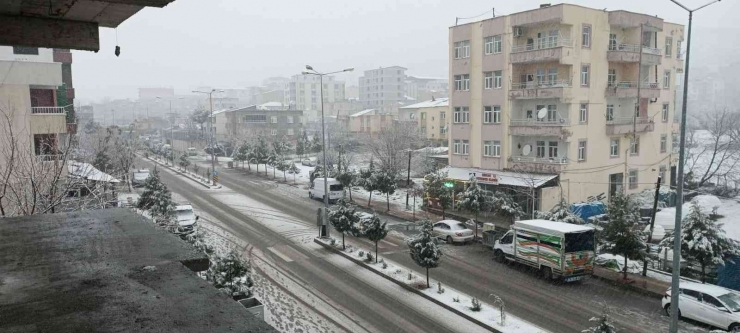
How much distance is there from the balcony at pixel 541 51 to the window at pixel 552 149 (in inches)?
192

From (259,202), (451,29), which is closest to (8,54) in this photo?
(259,202)

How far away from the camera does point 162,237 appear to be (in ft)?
20.2

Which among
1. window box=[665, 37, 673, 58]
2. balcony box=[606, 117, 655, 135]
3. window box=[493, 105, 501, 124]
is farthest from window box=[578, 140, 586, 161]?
window box=[665, 37, 673, 58]

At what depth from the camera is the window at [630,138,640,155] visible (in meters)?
35.2

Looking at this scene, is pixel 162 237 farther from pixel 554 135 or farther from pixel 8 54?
pixel 554 135

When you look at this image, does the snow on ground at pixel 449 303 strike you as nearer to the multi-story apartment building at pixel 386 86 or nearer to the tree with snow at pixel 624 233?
the tree with snow at pixel 624 233

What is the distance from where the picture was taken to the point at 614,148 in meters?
33.8

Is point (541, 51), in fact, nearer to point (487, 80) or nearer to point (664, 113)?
point (487, 80)

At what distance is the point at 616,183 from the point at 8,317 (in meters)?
33.4

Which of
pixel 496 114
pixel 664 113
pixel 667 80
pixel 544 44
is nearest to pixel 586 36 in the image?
pixel 544 44

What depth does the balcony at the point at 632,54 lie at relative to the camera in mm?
31625

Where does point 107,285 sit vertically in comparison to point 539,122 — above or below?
below

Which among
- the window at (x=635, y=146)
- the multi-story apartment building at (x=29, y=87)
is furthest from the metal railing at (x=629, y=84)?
the multi-story apartment building at (x=29, y=87)

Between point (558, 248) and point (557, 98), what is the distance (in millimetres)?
15087
